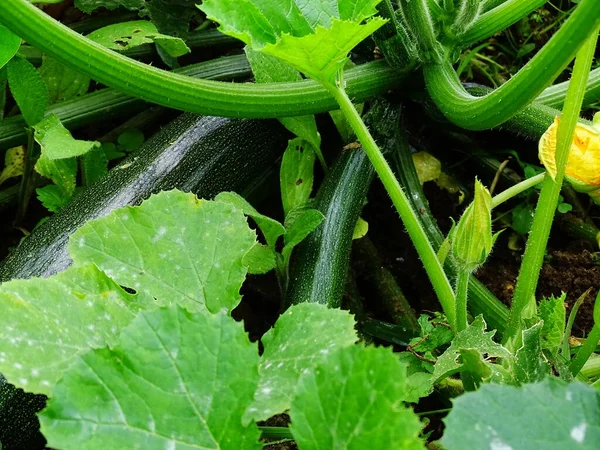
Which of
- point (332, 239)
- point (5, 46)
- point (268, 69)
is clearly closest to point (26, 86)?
point (5, 46)

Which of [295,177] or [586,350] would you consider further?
[295,177]

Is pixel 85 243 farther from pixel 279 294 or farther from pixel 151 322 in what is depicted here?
pixel 279 294

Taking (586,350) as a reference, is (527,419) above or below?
above

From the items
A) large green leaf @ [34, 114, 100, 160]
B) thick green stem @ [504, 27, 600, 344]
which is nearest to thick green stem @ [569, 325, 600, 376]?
thick green stem @ [504, 27, 600, 344]

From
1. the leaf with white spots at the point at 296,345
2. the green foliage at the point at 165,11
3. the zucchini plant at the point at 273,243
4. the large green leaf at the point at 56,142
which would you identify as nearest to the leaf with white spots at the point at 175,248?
the zucchini plant at the point at 273,243

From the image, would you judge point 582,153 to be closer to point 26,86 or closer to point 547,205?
point 547,205

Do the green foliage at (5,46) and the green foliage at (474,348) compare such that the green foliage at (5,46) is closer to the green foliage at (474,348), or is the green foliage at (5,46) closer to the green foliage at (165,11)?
the green foliage at (165,11)
